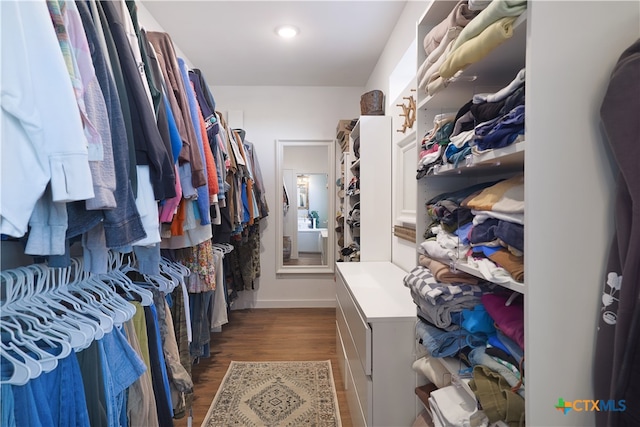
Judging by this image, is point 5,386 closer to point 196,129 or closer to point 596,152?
point 196,129

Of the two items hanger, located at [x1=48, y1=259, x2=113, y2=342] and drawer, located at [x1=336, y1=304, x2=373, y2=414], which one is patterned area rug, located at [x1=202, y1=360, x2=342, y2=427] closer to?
drawer, located at [x1=336, y1=304, x2=373, y2=414]

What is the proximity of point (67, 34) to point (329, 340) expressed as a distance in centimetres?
267

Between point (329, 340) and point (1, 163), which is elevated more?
point (1, 163)

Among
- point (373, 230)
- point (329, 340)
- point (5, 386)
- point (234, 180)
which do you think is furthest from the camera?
point (329, 340)

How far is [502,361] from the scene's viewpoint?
2.60 ft

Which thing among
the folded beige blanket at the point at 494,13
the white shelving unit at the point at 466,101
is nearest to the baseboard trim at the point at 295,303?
the white shelving unit at the point at 466,101

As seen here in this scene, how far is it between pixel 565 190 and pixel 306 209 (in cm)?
320

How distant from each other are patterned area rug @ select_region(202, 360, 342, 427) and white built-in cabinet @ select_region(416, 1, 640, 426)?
1.43 m

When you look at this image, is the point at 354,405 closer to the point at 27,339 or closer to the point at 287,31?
the point at 27,339

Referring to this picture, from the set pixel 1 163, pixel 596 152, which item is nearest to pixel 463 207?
pixel 596 152

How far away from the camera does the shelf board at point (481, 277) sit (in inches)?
26.4

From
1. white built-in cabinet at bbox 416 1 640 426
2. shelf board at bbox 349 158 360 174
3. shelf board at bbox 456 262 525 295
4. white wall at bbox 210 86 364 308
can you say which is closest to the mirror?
white wall at bbox 210 86 364 308

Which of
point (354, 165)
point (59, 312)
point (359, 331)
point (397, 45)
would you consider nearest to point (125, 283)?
point (59, 312)

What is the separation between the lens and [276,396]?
6.35 ft
